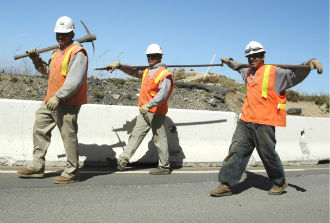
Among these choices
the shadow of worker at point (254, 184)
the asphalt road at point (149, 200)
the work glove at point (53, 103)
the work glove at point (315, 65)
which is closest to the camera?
the asphalt road at point (149, 200)

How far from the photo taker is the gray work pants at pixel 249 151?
5465 millimetres

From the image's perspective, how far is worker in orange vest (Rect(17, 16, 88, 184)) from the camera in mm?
5473

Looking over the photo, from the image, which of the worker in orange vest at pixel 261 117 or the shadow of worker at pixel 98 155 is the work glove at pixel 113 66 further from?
the worker in orange vest at pixel 261 117

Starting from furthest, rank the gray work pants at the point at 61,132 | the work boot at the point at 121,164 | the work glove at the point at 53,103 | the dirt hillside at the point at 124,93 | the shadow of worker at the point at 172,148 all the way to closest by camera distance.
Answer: the dirt hillside at the point at 124,93, the shadow of worker at the point at 172,148, the work boot at the point at 121,164, the gray work pants at the point at 61,132, the work glove at the point at 53,103

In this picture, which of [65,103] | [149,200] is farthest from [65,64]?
[149,200]

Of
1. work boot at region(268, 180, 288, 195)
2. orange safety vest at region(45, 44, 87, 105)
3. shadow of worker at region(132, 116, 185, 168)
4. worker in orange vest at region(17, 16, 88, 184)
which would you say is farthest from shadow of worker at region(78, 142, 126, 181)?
work boot at region(268, 180, 288, 195)

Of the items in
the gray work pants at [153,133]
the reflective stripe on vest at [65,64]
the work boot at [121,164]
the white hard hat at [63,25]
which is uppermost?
the white hard hat at [63,25]

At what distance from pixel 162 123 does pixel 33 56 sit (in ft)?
7.42

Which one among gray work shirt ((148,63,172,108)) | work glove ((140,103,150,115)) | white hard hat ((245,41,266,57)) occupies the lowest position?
work glove ((140,103,150,115))

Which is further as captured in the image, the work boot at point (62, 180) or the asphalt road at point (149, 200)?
the work boot at point (62, 180)

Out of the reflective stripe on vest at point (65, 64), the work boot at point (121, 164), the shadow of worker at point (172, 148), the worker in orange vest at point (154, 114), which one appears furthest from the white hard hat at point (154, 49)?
the work boot at point (121, 164)

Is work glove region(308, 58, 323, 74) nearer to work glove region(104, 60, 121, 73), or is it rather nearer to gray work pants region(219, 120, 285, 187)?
gray work pants region(219, 120, 285, 187)

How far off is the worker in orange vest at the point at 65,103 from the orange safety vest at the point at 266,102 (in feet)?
7.59

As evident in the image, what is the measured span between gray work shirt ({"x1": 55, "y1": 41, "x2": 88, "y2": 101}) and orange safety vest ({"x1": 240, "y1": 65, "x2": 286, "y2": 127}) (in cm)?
231
